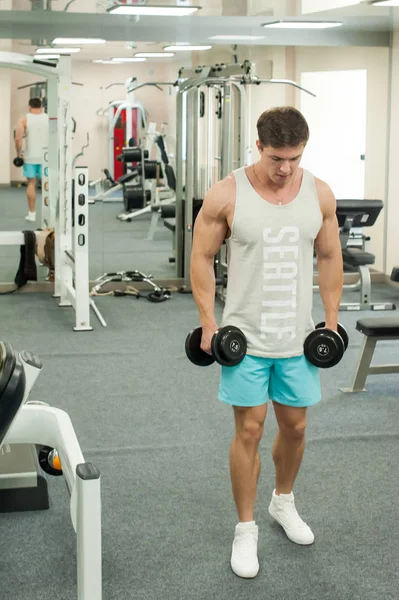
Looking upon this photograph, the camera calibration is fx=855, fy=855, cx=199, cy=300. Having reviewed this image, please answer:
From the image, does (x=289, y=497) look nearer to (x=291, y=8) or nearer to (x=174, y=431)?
(x=174, y=431)

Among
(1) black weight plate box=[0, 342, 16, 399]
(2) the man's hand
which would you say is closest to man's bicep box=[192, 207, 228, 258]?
(2) the man's hand

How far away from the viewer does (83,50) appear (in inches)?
274

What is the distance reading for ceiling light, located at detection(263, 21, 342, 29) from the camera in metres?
7.07

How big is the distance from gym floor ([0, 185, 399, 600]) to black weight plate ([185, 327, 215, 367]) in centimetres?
65

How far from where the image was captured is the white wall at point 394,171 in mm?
7301

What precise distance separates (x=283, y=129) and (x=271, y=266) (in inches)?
15.4

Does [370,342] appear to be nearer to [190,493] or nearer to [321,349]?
[190,493]

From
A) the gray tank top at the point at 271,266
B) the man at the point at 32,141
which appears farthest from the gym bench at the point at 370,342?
the man at the point at 32,141

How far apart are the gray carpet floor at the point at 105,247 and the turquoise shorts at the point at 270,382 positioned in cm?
468

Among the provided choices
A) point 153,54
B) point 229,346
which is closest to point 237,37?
point 153,54

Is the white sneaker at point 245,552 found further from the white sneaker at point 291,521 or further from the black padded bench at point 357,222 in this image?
the black padded bench at point 357,222

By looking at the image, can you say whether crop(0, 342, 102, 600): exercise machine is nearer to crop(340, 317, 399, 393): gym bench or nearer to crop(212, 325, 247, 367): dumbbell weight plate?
crop(212, 325, 247, 367): dumbbell weight plate

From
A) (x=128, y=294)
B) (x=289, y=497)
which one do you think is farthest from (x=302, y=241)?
(x=128, y=294)

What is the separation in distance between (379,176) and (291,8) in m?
1.63
